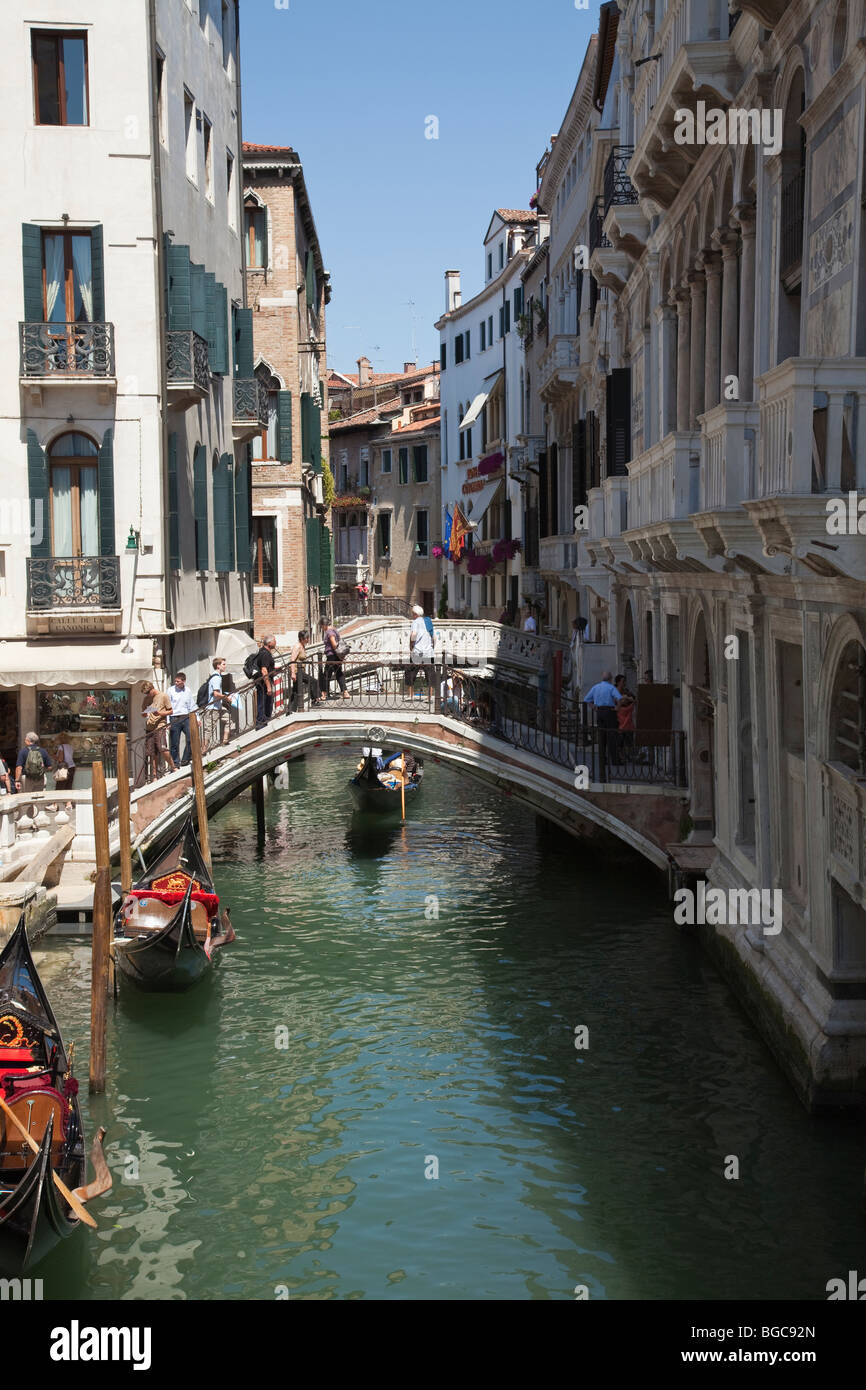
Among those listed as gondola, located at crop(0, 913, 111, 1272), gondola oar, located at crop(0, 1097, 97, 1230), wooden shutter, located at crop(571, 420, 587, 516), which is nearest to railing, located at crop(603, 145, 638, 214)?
wooden shutter, located at crop(571, 420, 587, 516)

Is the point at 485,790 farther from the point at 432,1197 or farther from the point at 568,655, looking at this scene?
the point at 432,1197

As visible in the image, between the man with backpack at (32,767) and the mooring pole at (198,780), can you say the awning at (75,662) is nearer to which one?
the man with backpack at (32,767)

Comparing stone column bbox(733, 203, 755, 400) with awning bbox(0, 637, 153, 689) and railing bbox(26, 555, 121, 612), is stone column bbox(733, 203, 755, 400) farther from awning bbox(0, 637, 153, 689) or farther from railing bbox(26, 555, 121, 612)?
awning bbox(0, 637, 153, 689)

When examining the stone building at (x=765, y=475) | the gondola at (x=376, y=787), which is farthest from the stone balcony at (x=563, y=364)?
the stone building at (x=765, y=475)

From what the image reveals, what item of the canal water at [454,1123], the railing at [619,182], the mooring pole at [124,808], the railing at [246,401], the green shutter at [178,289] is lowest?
the canal water at [454,1123]

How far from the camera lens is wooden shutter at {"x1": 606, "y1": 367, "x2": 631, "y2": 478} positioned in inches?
655

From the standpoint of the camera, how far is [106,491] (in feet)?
52.6

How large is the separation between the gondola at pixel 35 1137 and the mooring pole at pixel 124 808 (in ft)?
11.0

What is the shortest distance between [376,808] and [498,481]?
51.2 ft

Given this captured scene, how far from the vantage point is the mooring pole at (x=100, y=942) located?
33.3ft

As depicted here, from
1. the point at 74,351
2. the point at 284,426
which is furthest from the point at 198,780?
the point at 284,426

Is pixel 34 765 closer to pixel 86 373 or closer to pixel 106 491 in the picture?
pixel 106 491

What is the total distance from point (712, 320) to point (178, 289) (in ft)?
22.2

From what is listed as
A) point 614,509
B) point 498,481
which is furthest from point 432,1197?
point 498,481
